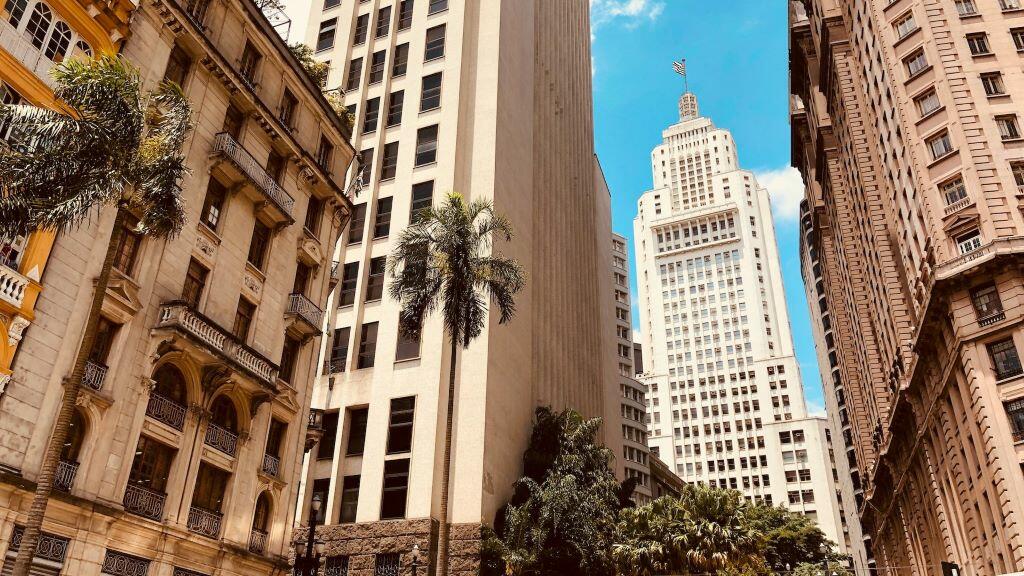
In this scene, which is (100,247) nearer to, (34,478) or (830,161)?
(34,478)

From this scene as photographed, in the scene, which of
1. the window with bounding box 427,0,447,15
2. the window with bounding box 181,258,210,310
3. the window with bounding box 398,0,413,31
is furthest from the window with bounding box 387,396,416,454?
the window with bounding box 427,0,447,15

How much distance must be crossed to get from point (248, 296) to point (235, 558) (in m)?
9.93

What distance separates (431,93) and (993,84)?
128 feet

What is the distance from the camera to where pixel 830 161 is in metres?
85.8

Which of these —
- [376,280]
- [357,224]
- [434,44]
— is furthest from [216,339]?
[434,44]

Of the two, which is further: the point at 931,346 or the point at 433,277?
the point at 931,346

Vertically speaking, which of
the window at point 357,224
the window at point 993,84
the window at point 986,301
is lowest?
the window at point 986,301

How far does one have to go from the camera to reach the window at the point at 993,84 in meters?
47.2

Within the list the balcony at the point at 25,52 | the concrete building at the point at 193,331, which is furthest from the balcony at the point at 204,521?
the balcony at the point at 25,52

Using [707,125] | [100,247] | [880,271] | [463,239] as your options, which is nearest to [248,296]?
[100,247]

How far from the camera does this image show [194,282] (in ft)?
92.3

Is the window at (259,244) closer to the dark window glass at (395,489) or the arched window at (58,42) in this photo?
the arched window at (58,42)

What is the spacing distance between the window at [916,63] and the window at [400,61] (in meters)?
37.6

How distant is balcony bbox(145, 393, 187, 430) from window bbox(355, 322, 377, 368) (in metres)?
25.1
